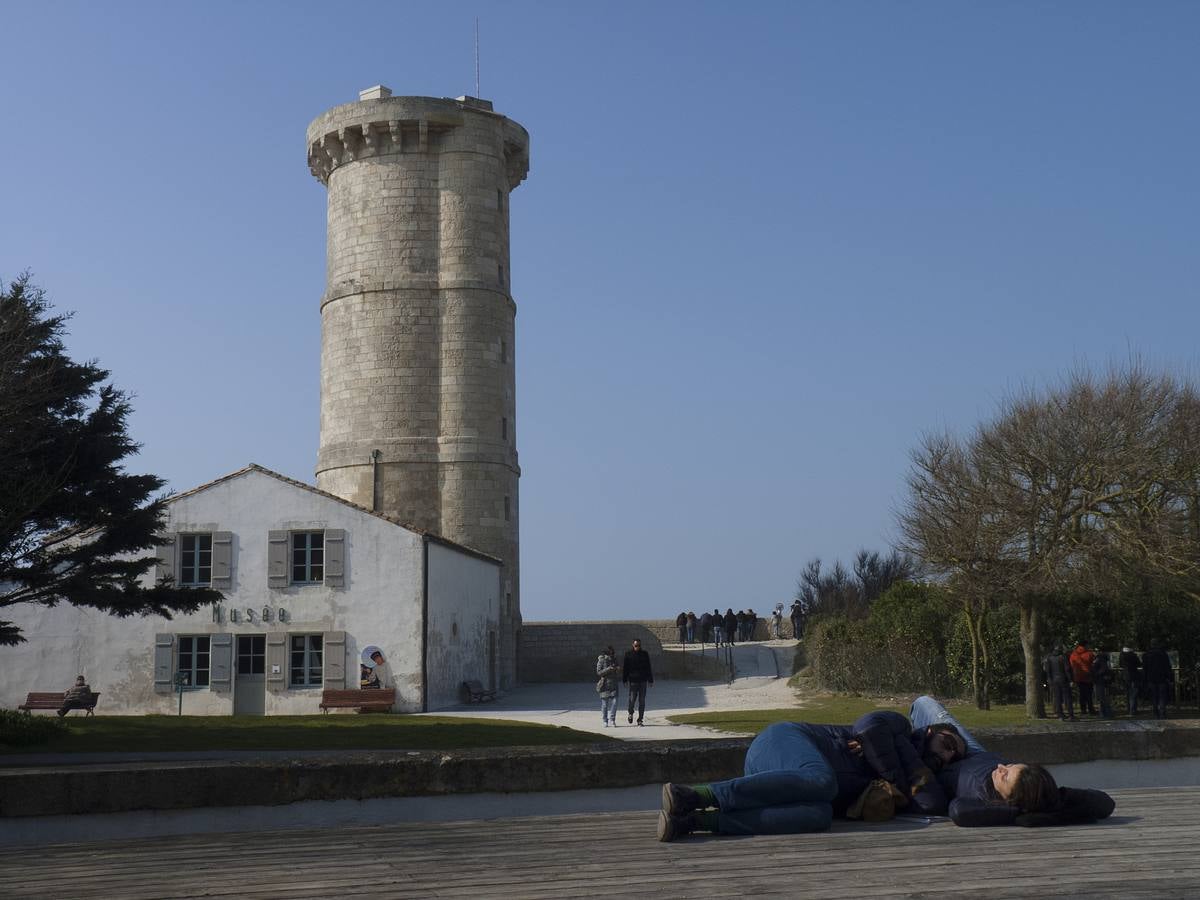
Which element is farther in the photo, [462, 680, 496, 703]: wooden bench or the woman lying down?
[462, 680, 496, 703]: wooden bench

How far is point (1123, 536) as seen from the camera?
25.3 meters

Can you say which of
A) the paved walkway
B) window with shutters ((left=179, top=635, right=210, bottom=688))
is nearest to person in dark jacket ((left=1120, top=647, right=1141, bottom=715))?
the paved walkway

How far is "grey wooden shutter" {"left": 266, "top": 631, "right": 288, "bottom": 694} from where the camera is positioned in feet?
101

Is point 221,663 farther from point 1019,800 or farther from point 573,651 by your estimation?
Result: point 1019,800

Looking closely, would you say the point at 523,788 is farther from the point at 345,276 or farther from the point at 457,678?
the point at 345,276

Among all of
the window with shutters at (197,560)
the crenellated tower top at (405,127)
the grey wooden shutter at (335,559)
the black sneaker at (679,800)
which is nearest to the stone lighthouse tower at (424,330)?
the crenellated tower top at (405,127)

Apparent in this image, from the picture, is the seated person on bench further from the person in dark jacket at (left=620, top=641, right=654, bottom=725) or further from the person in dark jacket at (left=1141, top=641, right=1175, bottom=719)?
the person in dark jacket at (left=1141, top=641, right=1175, bottom=719)

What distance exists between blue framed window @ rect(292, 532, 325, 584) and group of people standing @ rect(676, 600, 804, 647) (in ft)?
51.4

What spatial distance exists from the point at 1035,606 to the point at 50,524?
17.6 meters

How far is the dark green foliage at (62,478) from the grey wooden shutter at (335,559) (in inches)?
363

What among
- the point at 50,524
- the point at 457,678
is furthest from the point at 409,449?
the point at 50,524

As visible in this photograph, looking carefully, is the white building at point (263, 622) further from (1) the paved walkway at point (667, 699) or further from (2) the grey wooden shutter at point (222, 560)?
(1) the paved walkway at point (667, 699)

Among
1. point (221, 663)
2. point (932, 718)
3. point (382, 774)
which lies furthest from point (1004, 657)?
point (382, 774)

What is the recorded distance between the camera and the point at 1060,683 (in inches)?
977
